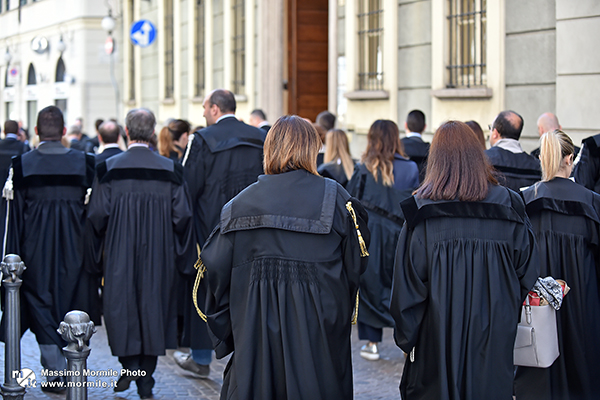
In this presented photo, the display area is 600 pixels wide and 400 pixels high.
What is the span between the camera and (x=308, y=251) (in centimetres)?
402

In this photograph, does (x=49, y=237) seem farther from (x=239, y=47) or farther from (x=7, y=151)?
(x=239, y=47)

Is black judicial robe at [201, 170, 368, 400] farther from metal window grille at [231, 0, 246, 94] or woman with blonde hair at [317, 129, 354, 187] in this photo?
metal window grille at [231, 0, 246, 94]

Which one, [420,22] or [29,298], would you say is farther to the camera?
[420,22]

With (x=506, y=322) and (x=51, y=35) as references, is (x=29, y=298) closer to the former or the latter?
(x=506, y=322)

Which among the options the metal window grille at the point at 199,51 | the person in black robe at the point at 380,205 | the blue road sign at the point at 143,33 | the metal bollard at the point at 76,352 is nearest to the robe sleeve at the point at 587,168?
the person in black robe at the point at 380,205

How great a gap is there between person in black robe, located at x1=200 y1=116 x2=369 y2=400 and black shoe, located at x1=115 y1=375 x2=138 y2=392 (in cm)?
206

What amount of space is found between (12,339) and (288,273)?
2.17 metres

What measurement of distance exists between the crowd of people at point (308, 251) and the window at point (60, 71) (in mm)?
24707

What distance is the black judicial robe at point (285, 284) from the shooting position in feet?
13.1

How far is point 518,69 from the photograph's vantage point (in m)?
9.52

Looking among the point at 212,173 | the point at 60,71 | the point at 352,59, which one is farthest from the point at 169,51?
the point at 212,173

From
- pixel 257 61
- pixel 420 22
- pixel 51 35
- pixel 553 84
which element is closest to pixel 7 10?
pixel 51 35

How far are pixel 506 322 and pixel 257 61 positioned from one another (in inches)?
482

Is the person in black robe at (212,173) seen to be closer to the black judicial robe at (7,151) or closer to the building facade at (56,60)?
the black judicial robe at (7,151)
